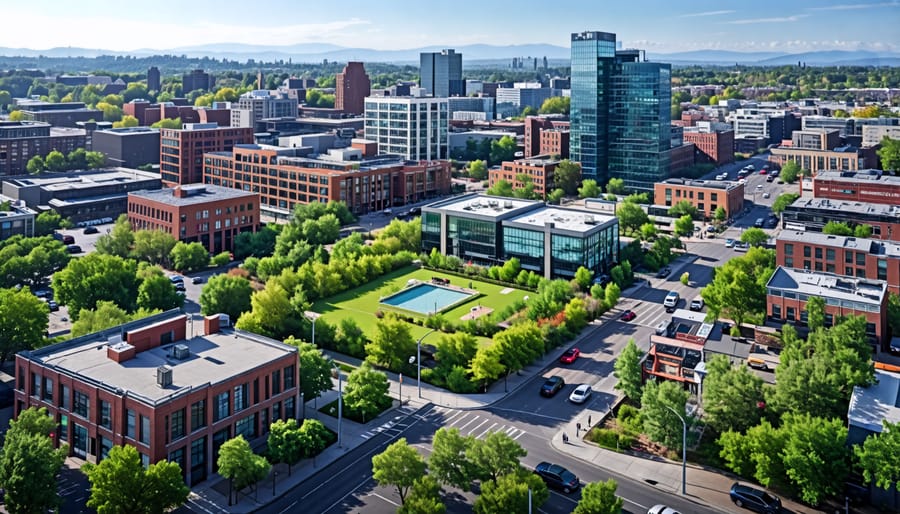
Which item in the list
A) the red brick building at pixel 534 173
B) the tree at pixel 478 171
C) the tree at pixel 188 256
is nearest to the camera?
the tree at pixel 188 256

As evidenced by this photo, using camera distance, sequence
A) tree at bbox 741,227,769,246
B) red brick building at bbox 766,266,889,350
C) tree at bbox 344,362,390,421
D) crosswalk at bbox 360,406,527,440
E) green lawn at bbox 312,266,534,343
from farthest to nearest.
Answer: tree at bbox 741,227,769,246 < green lawn at bbox 312,266,534,343 < red brick building at bbox 766,266,889,350 < tree at bbox 344,362,390,421 < crosswalk at bbox 360,406,527,440

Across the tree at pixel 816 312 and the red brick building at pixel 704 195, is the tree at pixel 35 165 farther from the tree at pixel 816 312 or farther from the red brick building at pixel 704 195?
the tree at pixel 816 312

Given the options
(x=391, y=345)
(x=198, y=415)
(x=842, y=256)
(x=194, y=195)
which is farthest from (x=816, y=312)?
(x=194, y=195)

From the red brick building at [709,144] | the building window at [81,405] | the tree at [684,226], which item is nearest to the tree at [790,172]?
the red brick building at [709,144]

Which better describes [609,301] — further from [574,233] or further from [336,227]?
[336,227]

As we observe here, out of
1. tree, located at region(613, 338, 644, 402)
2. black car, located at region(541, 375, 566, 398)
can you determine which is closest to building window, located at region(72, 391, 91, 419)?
black car, located at region(541, 375, 566, 398)

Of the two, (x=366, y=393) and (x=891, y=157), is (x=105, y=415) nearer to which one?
(x=366, y=393)

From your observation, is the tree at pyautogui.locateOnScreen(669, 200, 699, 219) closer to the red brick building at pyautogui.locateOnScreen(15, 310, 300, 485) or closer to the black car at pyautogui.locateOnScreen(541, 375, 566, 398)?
the black car at pyautogui.locateOnScreen(541, 375, 566, 398)
